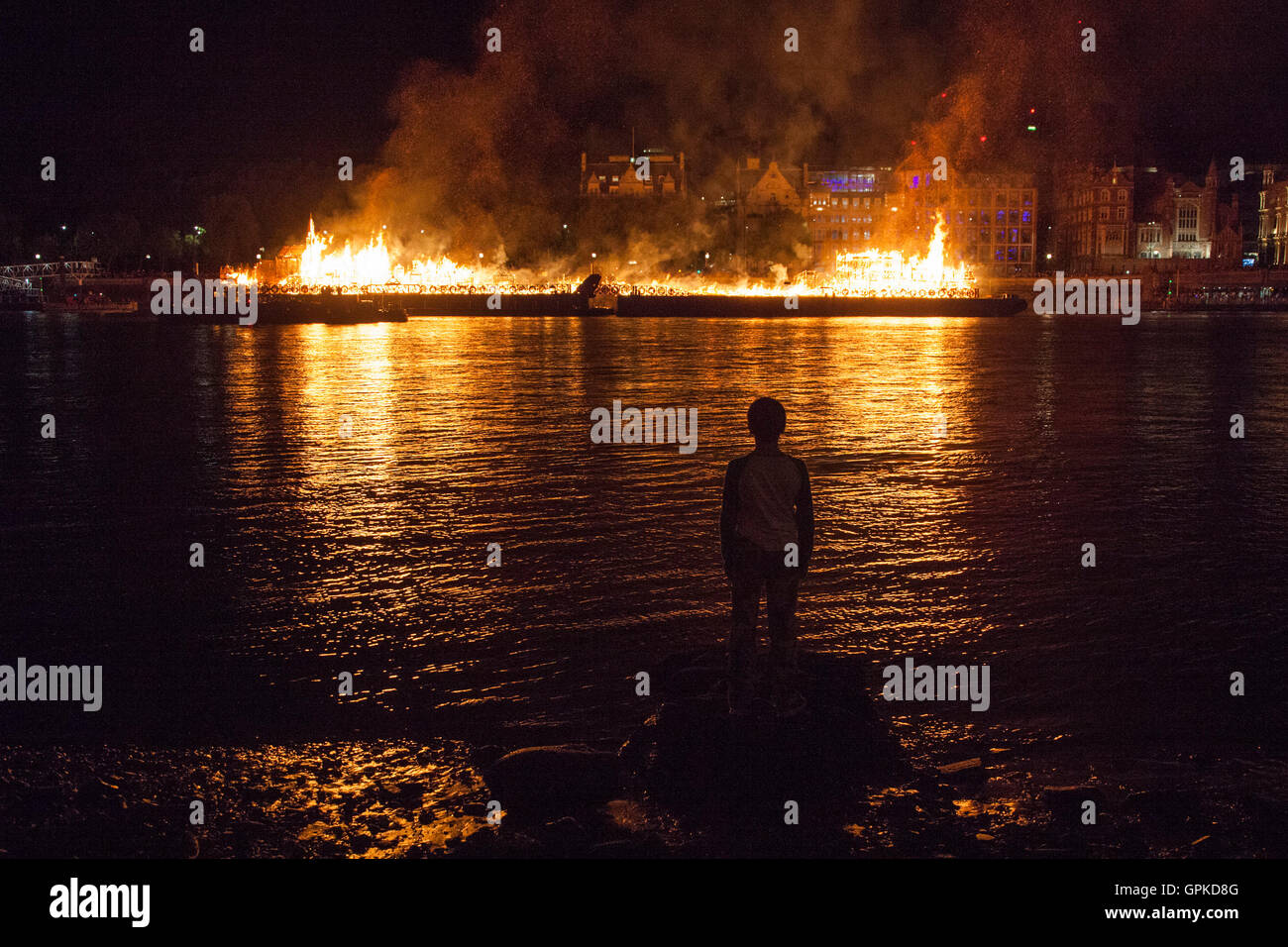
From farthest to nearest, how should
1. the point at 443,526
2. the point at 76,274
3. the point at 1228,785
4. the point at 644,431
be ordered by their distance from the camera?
the point at 76,274 < the point at 644,431 < the point at 443,526 < the point at 1228,785

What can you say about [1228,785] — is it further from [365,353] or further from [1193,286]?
[1193,286]

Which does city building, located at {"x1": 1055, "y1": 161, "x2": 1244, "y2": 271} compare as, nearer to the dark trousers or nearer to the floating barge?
the floating barge

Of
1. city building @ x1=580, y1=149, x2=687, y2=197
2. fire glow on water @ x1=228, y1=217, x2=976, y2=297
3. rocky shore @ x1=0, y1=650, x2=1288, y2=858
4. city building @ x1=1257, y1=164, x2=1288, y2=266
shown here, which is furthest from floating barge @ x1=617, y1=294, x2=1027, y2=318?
rocky shore @ x1=0, y1=650, x2=1288, y2=858

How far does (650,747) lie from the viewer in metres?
7.41

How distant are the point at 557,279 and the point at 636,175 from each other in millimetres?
36489

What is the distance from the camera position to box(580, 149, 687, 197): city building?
15838 cm

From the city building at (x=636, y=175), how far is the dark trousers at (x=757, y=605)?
497ft

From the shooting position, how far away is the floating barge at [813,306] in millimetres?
107250

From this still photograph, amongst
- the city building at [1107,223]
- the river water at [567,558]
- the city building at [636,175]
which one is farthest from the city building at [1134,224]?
the river water at [567,558]

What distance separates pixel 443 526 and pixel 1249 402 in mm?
25365

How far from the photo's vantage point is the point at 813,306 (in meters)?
109

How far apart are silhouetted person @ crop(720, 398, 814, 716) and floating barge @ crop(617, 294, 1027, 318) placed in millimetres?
101297

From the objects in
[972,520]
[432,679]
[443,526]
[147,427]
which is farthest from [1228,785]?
[147,427]

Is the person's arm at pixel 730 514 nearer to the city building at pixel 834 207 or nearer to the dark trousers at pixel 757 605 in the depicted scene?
the dark trousers at pixel 757 605
